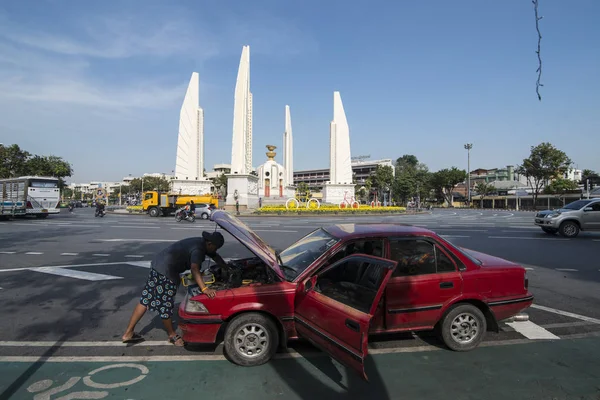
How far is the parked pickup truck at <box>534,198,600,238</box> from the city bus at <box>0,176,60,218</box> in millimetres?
31775

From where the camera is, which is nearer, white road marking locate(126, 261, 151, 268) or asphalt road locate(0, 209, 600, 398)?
asphalt road locate(0, 209, 600, 398)

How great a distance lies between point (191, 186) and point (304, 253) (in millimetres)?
39487

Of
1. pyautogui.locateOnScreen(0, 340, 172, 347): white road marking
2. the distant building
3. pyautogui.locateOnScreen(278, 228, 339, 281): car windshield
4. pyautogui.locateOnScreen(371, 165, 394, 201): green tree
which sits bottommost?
pyautogui.locateOnScreen(0, 340, 172, 347): white road marking

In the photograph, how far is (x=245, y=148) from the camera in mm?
40062

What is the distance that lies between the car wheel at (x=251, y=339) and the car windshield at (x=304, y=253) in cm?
56

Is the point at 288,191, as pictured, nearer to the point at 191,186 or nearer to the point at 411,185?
the point at 191,186

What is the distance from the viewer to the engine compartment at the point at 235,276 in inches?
153

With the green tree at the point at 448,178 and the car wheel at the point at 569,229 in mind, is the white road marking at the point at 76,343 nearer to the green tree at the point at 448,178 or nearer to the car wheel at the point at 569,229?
the car wheel at the point at 569,229

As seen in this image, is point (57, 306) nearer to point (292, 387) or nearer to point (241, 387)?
point (241, 387)

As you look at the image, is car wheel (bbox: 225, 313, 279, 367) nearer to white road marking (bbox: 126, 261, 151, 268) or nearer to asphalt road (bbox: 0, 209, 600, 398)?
asphalt road (bbox: 0, 209, 600, 398)

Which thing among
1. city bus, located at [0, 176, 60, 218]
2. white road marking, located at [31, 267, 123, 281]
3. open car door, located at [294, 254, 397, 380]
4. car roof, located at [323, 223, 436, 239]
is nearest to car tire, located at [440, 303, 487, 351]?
car roof, located at [323, 223, 436, 239]

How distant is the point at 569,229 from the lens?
14180 millimetres

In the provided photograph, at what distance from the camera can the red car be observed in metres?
3.39

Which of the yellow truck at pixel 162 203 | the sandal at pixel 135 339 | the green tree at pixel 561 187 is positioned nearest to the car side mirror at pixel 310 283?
the sandal at pixel 135 339
